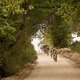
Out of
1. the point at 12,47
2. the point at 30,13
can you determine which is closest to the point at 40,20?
the point at 30,13

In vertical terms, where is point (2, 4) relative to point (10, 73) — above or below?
above

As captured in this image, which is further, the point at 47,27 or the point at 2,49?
the point at 47,27

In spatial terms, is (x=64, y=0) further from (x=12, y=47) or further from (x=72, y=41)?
(x=72, y=41)

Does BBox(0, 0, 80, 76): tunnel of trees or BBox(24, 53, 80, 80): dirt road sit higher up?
BBox(0, 0, 80, 76): tunnel of trees

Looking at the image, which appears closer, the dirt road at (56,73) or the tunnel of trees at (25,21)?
the tunnel of trees at (25,21)

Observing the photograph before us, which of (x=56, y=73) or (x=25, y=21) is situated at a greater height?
(x=25, y=21)

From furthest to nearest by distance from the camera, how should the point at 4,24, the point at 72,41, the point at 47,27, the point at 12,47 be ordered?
the point at 72,41 → the point at 47,27 → the point at 12,47 → the point at 4,24

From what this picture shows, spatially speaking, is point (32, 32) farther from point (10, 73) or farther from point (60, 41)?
point (60, 41)

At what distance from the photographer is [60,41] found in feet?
229

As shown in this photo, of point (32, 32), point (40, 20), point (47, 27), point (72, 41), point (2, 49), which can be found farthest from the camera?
point (72, 41)

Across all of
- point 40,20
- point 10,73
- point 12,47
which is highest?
point 40,20

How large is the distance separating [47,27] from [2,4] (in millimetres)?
20395

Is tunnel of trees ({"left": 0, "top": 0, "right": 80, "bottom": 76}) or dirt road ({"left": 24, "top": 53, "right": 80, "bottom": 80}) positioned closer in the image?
tunnel of trees ({"left": 0, "top": 0, "right": 80, "bottom": 76})

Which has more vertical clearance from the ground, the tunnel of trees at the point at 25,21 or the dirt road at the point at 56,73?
the tunnel of trees at the point at 25,21
